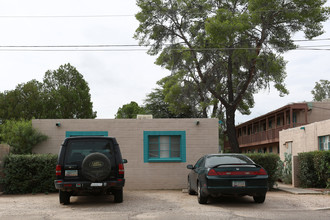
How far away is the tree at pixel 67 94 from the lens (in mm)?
44031

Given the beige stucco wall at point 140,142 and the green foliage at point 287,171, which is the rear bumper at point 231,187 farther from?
the green foliage at point 287,171

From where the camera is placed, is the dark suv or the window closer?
the dark suv

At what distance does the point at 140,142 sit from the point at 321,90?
50719 mm

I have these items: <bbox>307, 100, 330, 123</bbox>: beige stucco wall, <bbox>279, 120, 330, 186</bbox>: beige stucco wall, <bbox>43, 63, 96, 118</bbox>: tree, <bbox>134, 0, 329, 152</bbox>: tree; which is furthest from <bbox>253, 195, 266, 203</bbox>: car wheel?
<bbox>43, 63, 96, 118</bbox>: tree

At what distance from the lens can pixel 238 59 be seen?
29.8 meters

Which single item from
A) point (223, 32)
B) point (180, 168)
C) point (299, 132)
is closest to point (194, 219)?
point (180, 168)

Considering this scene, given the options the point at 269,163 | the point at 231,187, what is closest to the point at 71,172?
the point at 231,187

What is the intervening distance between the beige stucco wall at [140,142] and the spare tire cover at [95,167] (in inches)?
248

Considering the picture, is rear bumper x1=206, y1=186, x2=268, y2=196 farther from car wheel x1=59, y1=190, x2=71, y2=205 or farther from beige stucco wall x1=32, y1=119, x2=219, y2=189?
beige stucco wall x1=32, y1=119, x2=219, y2=189

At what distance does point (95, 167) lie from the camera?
35.8 feet

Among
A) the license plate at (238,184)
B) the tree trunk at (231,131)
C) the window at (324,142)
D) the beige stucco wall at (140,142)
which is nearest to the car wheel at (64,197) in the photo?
the license plate at (238,184)

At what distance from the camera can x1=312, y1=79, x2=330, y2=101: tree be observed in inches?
2394

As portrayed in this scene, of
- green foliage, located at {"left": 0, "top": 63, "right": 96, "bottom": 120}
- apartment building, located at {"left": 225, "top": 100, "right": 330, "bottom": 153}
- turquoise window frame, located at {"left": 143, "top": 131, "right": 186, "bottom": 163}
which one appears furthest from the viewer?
green foliage, located at {"left": 0, "top": 63, "right": 96, "bottom": 120}

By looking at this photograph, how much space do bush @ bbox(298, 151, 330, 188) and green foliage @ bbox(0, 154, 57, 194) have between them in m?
10.2
